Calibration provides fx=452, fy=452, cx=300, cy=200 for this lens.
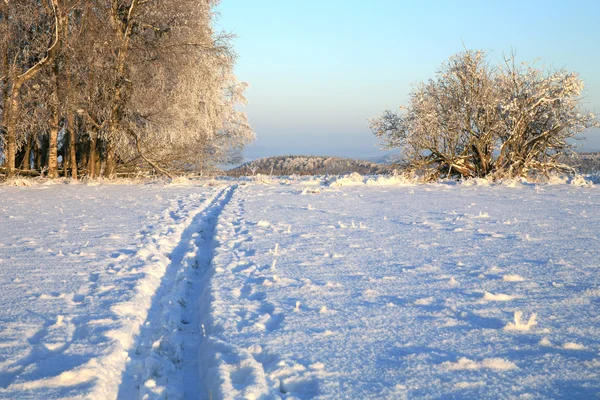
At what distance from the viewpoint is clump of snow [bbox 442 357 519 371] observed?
2.55m

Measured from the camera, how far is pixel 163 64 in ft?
51.0

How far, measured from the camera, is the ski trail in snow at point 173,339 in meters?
2.69

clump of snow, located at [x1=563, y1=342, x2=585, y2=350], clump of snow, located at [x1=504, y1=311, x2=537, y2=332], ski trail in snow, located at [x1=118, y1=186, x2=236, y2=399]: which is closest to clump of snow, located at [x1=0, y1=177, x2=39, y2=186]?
ski trail in snow, located at [x1=118, y1=186, x2=236, y2=399]

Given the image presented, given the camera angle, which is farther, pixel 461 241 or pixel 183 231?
pixel 183 231

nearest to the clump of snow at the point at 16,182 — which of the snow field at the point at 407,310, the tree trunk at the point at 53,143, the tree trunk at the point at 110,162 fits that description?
the tree trunk at the point at 53,143

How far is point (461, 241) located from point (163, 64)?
507 inches

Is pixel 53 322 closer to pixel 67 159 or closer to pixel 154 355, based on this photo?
pixel 154 355

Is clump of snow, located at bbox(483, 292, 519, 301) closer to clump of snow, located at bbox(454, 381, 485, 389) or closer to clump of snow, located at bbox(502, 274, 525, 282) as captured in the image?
clump of snow, located at bbox(502, 274, 525, 282)

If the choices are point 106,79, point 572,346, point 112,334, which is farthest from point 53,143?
point 572,346

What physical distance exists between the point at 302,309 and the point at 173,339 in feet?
3.29

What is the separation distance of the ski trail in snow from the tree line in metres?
11.2

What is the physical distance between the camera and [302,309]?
3598 mm

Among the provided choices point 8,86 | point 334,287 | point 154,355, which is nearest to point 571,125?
point 334,287

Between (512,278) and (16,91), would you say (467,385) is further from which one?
(16,91)
